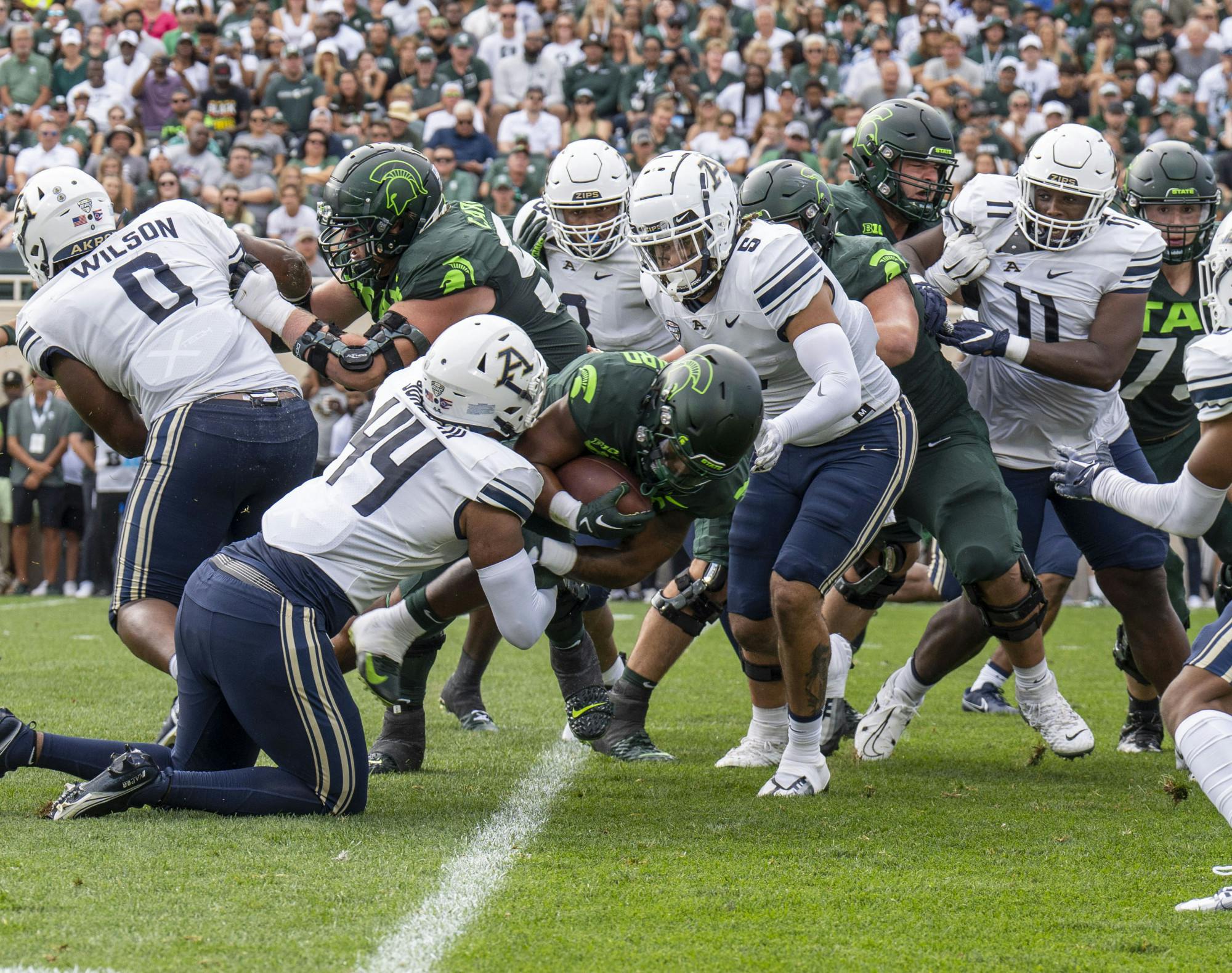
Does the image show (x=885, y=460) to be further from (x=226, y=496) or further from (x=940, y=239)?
(x=226, y=496)

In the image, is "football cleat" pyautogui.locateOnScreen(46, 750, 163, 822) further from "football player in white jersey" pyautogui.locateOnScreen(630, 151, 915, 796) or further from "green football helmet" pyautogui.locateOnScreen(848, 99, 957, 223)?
"green football helmet" pyautogui.locateOnScreen(848, 99, 957, 223)

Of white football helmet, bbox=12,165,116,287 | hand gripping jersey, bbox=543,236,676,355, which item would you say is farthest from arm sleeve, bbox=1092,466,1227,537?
white football helmet, bbox=12,165,116,287

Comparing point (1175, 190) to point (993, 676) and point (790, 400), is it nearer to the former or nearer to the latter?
point (790, 400)

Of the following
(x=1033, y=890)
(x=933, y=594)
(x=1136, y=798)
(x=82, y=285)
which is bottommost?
(x=933, y=594)

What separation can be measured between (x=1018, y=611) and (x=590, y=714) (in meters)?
1.47

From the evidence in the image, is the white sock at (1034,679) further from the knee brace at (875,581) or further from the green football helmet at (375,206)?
the green football helmet at (375,206)

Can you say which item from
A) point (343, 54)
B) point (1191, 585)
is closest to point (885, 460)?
point (1191, 585)

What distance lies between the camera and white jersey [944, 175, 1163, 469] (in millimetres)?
5277

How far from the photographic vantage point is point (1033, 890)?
3527mm

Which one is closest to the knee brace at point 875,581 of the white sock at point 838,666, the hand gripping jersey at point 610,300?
the white sock at point 838,666

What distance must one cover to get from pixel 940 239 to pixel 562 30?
10.1 m

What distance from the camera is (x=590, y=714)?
15.8 feet

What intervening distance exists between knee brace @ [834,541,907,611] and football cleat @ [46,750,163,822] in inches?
101

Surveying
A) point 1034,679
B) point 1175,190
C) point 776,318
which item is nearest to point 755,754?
point 1034,679
